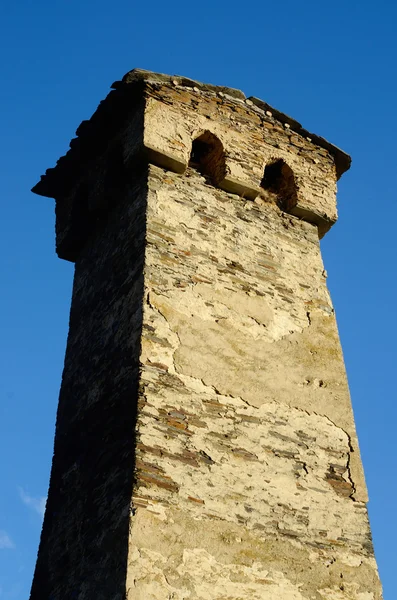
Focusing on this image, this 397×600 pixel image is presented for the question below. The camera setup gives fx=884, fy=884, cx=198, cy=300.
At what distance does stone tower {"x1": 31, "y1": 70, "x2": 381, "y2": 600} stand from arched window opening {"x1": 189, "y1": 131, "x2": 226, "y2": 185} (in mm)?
13

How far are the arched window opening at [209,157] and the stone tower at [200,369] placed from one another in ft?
0.04

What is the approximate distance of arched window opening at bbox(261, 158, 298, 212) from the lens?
752 centimetres

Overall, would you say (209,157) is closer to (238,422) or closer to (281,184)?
(281,184)

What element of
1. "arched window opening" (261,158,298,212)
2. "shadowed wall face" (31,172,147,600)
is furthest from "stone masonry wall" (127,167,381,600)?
"arched window opening" (261,158,298,212)

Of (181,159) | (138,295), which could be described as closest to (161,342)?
(138,295)

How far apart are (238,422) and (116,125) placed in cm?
290

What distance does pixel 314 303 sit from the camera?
6.91m

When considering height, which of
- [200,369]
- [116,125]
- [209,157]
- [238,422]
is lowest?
[238,422]

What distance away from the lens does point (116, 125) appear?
736 centimetres

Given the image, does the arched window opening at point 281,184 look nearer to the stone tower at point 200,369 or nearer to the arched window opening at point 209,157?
the stone tower at point 200,369

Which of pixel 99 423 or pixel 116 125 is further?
pixel 116 125

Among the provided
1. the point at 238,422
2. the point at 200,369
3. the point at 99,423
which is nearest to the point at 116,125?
the point at 200,369

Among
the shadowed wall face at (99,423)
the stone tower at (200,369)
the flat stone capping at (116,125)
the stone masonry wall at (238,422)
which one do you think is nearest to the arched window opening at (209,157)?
the stone tower at (200,369)

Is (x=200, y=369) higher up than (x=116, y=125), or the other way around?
(x=116, y=125)
